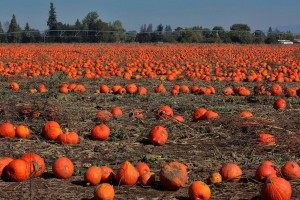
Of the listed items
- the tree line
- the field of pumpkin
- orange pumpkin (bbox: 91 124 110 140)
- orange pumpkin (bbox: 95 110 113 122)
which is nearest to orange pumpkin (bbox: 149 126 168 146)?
the field of pumpkin

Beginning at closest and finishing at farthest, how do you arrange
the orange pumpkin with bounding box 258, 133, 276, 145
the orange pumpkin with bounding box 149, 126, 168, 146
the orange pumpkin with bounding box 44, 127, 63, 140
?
the orange pumpkin with bounding box 258, 133, 276, 145 → the orange pumpkin with bounding box 149, 126, 168, 146 → the orange pumpkin with bounding box 44, 127, 63, 140

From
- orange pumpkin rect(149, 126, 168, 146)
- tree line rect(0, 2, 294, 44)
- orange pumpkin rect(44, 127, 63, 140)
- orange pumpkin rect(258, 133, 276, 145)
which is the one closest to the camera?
orange pumpkin rect(258, 133, 276, 145)

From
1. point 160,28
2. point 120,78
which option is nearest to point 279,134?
point 120,78

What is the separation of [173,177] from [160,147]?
215cm

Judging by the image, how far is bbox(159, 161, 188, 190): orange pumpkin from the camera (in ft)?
17.0

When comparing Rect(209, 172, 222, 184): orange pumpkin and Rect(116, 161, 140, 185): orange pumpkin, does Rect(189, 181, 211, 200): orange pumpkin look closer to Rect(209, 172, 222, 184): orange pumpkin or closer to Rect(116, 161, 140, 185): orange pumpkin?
Rect(209, 172, 222, 184): orange pumpkin

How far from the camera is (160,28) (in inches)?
2660

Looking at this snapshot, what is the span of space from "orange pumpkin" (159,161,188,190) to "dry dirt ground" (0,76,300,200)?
9 centimetres

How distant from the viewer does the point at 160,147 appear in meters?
7.31

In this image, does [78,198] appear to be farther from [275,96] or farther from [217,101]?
[275,96]

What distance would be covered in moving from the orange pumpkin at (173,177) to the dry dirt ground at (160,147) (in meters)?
0.09

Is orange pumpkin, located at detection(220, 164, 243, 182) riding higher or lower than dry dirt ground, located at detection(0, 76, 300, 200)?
higher

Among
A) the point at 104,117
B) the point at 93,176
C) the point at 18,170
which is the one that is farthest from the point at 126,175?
the point at 104,117

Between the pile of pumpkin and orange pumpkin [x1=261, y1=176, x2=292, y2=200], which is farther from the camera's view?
the pile of pumpkin
